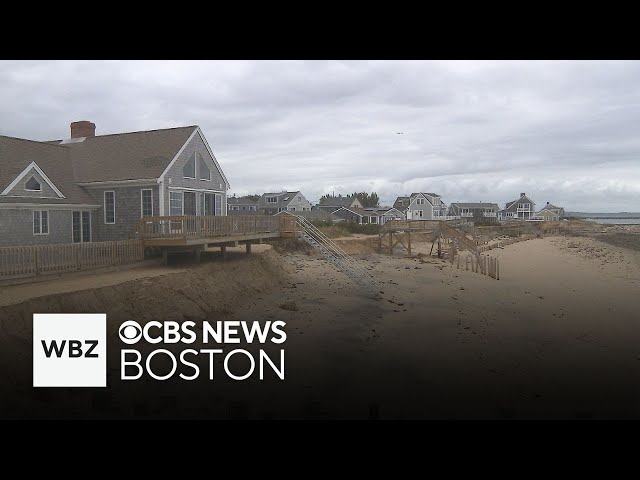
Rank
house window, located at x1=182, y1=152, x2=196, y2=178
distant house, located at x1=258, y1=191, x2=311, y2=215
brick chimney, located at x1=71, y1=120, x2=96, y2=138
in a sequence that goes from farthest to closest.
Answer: distant house, located at x1=258, y1=191, x2=311, y2=215, brick chimney, located at x1=71, y1=120, x2=96, y2=138, house window, located at x1=182, y1=152, x2=196, y2=178

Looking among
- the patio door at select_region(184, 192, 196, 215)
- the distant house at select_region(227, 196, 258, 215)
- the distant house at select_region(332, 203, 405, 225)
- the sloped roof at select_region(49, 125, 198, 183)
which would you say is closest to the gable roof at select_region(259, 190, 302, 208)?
the distant house at select_region(227, 196, 258, 215)

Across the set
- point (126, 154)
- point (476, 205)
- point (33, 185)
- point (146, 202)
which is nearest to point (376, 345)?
point (146, 202)

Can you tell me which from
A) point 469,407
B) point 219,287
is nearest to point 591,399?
point 469,407

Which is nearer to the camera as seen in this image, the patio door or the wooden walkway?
the wooden walkway

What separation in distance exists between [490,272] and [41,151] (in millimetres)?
27216

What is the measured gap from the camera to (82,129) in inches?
1112

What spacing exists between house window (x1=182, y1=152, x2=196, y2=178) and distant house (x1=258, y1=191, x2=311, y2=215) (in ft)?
170

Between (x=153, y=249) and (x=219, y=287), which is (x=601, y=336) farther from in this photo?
(x=153, y=249)

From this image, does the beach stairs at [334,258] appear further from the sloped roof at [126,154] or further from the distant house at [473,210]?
the distant house at [473,210]

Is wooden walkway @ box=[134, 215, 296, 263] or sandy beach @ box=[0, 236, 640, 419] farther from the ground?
wooden walkway @ box=[134, 215, 296, 263]

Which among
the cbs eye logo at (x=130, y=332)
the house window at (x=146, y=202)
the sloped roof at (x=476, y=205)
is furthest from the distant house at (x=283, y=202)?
the cbs eye logo at (x=130, y=332)

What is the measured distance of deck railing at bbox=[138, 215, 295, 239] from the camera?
19.7m

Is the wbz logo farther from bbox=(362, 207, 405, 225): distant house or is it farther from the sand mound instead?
bbox=(362, 207, 405, 225): distant house

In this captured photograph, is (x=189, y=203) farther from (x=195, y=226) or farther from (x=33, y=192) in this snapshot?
(x=33, y=192)
